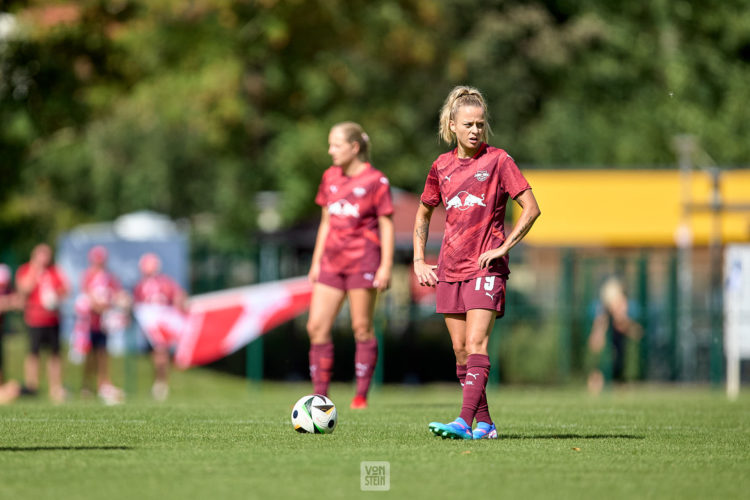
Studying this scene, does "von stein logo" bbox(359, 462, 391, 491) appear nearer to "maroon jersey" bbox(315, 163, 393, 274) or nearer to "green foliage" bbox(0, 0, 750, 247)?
"maroon jersey" bbox(315, 163, 393, 274)

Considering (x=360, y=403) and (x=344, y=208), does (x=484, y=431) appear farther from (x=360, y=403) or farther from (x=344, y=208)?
(x=360, y=403)

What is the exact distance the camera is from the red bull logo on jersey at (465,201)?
8328 mm

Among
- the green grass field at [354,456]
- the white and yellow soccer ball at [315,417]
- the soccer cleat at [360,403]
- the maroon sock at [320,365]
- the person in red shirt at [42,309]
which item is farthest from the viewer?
the person in red shirt at [42,309]

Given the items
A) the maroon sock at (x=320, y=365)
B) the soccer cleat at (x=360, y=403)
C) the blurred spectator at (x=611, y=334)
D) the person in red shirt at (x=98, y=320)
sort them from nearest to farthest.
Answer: the maroon sock at (x=320, y=365), the soccer cleat at (x=360, y=403), the person in red shirt at (x=98, y=320), the blurred spectator at (x=611, y=334)

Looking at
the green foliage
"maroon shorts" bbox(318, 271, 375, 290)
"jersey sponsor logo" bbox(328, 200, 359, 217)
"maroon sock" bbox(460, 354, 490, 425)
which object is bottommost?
"maroon sock" bbox(460, 354, 490, 425)

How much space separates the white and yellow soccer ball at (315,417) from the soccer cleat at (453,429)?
0.78m

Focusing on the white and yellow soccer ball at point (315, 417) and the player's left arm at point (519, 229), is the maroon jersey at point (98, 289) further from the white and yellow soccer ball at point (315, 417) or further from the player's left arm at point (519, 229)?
the player's left arm at point (519, 229)

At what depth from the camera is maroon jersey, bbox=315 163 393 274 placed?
11.0m

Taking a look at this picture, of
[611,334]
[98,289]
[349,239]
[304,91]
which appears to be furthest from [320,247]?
[304,91]

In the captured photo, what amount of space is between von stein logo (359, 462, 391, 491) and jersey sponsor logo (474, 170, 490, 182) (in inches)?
82.1

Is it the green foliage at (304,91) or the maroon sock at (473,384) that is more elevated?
the green foliage at (304,91)

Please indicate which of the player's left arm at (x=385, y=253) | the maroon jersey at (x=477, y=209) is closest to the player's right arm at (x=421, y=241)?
the maroon jersey at (x=477, y=209)

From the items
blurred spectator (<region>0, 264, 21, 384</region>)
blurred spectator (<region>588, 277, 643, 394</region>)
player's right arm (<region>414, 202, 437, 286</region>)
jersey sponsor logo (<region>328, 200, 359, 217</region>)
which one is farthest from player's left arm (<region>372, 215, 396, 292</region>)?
blurred spectator (<region>588, 277, 643, 394</region>)

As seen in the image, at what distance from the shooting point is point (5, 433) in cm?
860
